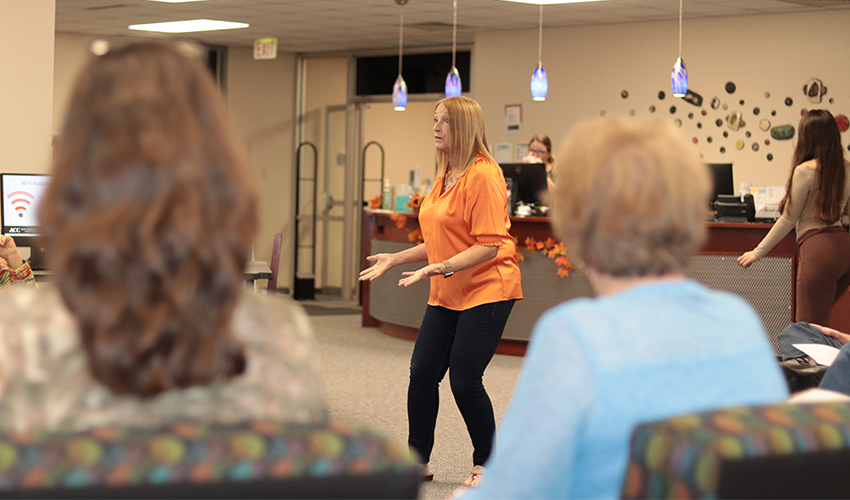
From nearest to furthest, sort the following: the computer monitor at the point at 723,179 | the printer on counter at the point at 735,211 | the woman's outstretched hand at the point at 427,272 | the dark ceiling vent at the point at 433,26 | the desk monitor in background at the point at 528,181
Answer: the woman's outstretched hand at the point at 427,272 → the printer on counter at the point at 735,211 → the computer monitor at the point at 723,179 → the desk monitor in background at the point at 528,181 → the dark ceiling vent at the point at 433,26

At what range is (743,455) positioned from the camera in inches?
37.3

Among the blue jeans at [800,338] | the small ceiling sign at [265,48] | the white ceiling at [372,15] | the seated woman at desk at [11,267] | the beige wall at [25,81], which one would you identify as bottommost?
the blue jeans at [800,338]

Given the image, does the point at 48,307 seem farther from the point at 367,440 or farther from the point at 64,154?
the point at 367,440

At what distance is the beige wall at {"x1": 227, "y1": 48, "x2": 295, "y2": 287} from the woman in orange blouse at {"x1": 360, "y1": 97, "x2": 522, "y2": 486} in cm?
756

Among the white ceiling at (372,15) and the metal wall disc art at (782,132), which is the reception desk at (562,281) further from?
the metal wall disc art at (782,132)

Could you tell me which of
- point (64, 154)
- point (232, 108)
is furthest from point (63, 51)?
point (64, 154)

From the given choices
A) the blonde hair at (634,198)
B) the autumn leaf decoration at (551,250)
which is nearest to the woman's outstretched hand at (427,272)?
the blonde hair at (634,198)

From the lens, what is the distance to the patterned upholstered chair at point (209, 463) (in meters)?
0.86

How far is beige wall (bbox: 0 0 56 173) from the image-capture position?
15.5 ft

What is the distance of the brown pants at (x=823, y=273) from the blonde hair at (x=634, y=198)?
13.0 feet

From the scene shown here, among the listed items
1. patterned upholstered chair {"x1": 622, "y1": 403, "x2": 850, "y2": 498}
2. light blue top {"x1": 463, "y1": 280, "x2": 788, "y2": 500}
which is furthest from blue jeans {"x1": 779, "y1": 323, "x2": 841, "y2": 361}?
patterned upholstered chair {"x1": 622, "y1": 403, "x2": 850, "y2": 498}

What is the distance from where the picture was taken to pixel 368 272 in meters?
3.13

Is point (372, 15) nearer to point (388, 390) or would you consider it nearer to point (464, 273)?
point (388, 390)

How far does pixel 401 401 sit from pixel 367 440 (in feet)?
13.5
